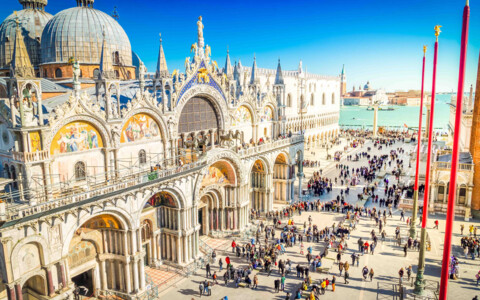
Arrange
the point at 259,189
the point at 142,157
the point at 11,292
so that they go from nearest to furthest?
1. the point at 11,292
2. the point at 142,157
3. the point at 259,189

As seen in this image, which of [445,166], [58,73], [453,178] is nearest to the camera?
[453,178]

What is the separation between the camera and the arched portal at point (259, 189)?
34500 millimetres

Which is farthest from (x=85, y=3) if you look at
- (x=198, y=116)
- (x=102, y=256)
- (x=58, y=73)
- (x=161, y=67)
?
(x=102, y=256)

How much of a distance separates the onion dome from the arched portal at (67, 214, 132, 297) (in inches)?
714

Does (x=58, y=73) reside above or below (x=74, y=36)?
below

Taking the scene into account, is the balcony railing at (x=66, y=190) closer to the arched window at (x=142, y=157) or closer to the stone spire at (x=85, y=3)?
the arched window at (x=142, y=157)

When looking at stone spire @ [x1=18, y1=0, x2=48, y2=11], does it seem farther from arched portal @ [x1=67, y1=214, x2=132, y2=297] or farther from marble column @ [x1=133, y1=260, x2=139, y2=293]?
marble column @ [x1=133, y1=260, x2=139, y2=293]

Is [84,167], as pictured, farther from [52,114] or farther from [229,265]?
[229,265]

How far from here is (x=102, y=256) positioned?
68.5 ft

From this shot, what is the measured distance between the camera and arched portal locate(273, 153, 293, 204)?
37.6m

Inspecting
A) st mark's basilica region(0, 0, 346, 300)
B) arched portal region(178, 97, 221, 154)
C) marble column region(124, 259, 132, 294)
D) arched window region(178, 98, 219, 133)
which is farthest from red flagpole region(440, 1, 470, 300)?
arched window region(178, 98, 219, 133)

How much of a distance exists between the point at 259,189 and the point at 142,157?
14676 mm

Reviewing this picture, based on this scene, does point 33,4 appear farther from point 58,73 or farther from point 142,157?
point 142,157

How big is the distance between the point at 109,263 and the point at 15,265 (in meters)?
6.78
